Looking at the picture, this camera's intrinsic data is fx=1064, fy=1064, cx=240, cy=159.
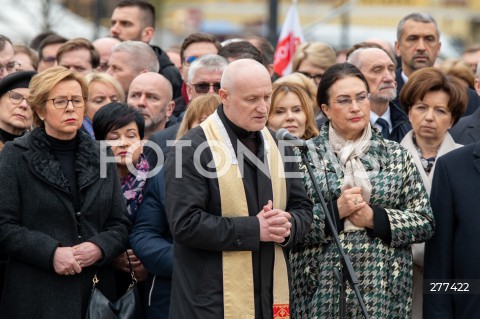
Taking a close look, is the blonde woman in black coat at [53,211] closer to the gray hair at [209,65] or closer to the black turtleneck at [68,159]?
the black turtleneck at [68,159]

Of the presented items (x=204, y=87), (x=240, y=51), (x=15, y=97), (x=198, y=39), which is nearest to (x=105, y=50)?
(x=198, y=39)

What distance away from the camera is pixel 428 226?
21.7ft

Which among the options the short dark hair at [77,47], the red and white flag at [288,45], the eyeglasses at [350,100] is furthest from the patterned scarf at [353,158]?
the red and white flag at [288,45]

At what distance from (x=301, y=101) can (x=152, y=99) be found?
1.39 metres

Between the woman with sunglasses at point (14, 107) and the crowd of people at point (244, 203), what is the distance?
0.4 inches

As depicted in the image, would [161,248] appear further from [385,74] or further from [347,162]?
[385,74]

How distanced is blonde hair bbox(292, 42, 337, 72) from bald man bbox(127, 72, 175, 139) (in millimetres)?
1858

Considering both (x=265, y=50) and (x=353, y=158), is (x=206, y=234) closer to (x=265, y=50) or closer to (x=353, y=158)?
(x=353, y=158)

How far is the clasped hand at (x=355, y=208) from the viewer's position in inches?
259

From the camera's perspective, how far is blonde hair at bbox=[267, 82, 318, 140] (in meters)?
7.91

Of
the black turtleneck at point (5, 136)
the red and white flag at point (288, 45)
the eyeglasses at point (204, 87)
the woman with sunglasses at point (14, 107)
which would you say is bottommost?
the black turtleneck at point (5, 136)

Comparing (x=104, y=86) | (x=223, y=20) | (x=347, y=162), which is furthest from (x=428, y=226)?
(x=223, y=20)

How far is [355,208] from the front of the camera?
6562 mm

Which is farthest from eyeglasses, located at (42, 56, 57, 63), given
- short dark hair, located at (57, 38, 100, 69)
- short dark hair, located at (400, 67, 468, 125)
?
short dark hair, located at (400, 67, 468, 125)
